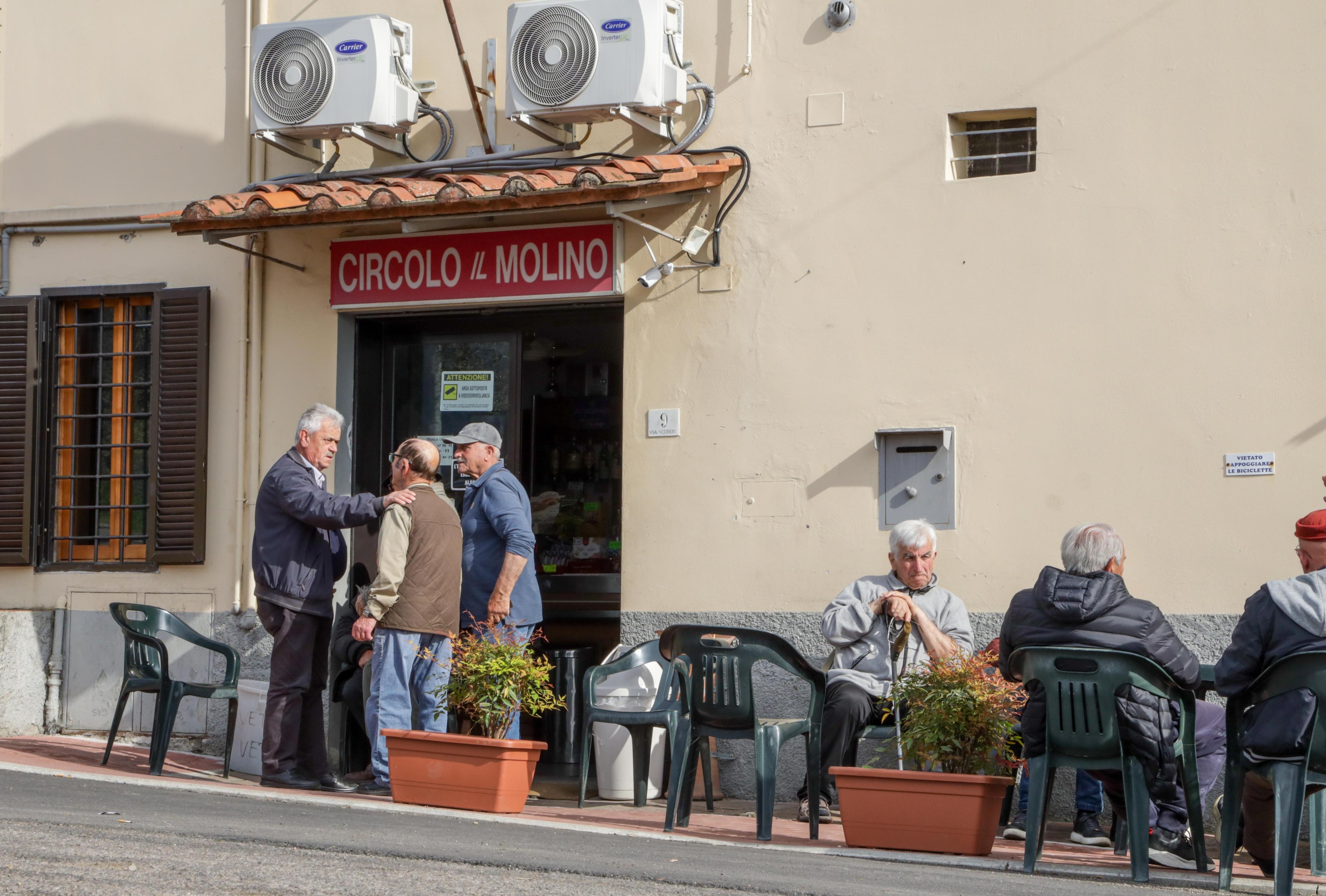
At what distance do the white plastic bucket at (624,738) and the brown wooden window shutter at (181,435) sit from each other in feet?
9.31

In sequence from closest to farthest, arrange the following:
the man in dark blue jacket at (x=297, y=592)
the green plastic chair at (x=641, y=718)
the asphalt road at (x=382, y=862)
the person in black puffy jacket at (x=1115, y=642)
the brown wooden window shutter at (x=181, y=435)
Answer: the asphalt road at (x=382, y=862)
the person in black puffy jacket at (x=1115, y=642)
the green plastic chair at (x=641, y=718)
the man in dark blue jacket at (x=297, y=592)
the brown wooden window shutter at (x=181, y=435)

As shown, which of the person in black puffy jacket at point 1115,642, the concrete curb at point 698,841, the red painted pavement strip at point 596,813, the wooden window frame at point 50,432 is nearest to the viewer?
the concrete curb at point 698,841

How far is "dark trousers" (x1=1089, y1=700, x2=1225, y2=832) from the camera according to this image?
5.74 meters

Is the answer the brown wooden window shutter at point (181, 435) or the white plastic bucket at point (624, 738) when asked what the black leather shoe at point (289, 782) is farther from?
the brown wooden window shutter at point (181, 435)

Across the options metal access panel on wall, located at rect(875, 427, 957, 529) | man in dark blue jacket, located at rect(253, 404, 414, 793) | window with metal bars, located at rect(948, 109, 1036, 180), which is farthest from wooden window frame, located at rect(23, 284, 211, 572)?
window with metal bars, located at rect(948, 109, 1036, 180)

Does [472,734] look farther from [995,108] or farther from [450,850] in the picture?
[995,108]

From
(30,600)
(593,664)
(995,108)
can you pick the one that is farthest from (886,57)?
(30,600)

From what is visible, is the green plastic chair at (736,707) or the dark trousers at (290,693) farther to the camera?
the dark trousers at (290,693)

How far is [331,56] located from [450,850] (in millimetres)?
4988

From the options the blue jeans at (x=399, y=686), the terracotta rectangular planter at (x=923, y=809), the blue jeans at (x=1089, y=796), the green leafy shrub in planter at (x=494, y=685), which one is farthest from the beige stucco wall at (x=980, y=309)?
the terracotta rectangular planter at (x=923, y=809)

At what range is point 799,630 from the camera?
791cm

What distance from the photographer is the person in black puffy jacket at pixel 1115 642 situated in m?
5.47

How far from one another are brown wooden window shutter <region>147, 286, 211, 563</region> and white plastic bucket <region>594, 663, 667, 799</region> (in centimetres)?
284

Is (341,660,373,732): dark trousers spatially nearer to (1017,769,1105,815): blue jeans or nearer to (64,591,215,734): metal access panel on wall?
(64,591,215,734): metal access panel on wall
